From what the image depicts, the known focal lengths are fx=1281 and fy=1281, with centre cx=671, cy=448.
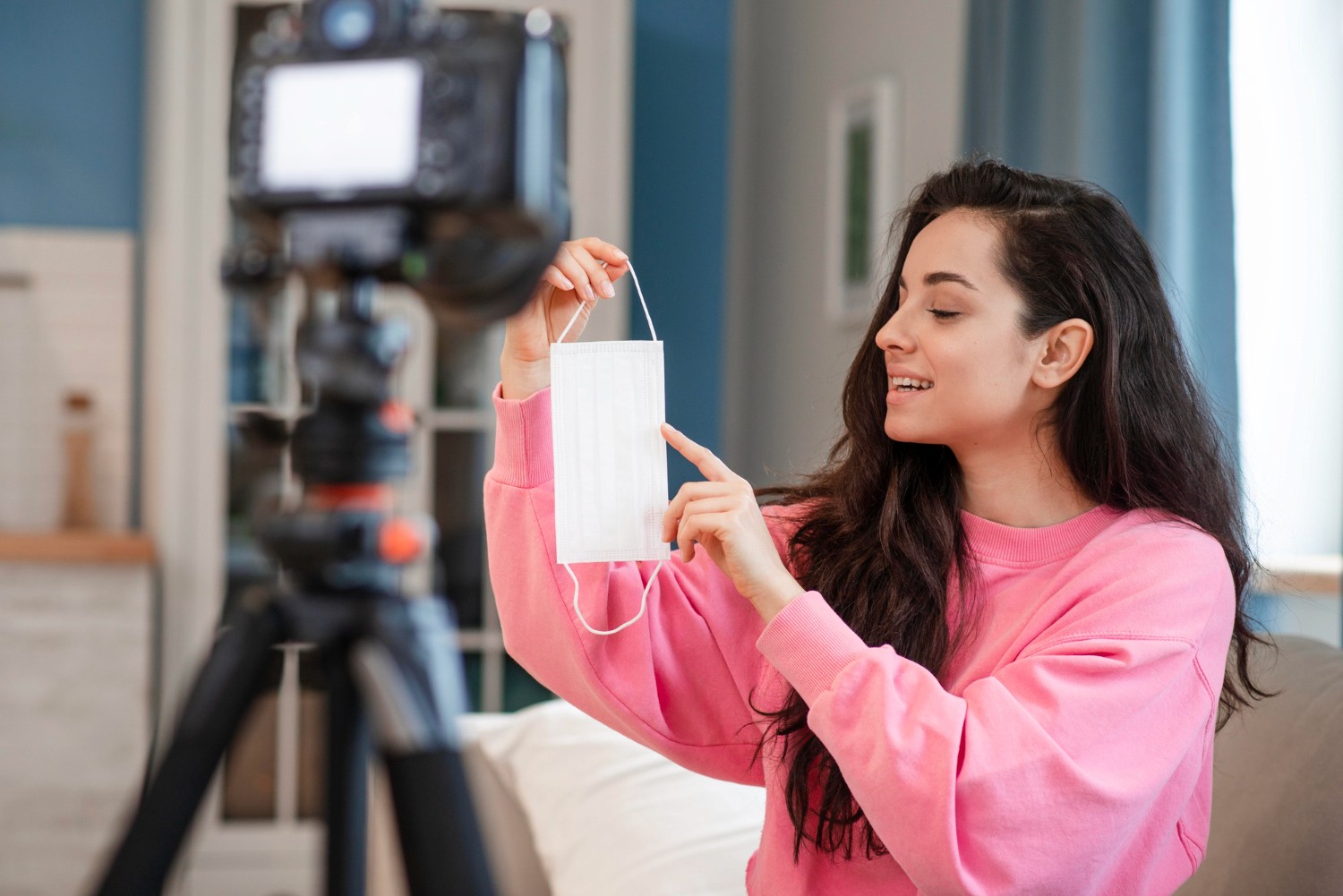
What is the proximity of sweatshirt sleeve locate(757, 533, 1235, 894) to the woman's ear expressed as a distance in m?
0.27

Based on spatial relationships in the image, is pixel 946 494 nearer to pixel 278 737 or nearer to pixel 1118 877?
pixel 1118 877

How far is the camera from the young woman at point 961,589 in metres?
1.10

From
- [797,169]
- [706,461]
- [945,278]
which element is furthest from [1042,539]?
[797,169]

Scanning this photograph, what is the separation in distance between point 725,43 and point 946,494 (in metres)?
2.37

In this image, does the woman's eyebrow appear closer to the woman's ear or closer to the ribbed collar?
the woman's ear

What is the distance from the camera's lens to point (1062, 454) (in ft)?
4.58

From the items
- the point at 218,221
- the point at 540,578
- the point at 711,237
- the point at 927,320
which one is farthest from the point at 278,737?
the point at 927,320

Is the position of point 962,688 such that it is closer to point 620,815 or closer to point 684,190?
point 620,815

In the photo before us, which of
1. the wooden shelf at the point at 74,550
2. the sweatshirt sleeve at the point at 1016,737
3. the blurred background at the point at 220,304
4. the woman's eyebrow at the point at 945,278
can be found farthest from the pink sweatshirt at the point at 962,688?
the wooden shelf at the point at 74,550

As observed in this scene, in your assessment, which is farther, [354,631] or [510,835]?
[510,835]

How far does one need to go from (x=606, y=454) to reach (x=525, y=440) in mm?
89

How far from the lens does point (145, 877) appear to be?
0.60 meters

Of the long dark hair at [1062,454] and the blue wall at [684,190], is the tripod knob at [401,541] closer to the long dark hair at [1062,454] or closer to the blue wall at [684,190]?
the long dark hair at [1062,454]

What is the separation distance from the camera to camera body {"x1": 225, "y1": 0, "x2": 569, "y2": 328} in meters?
0.58
